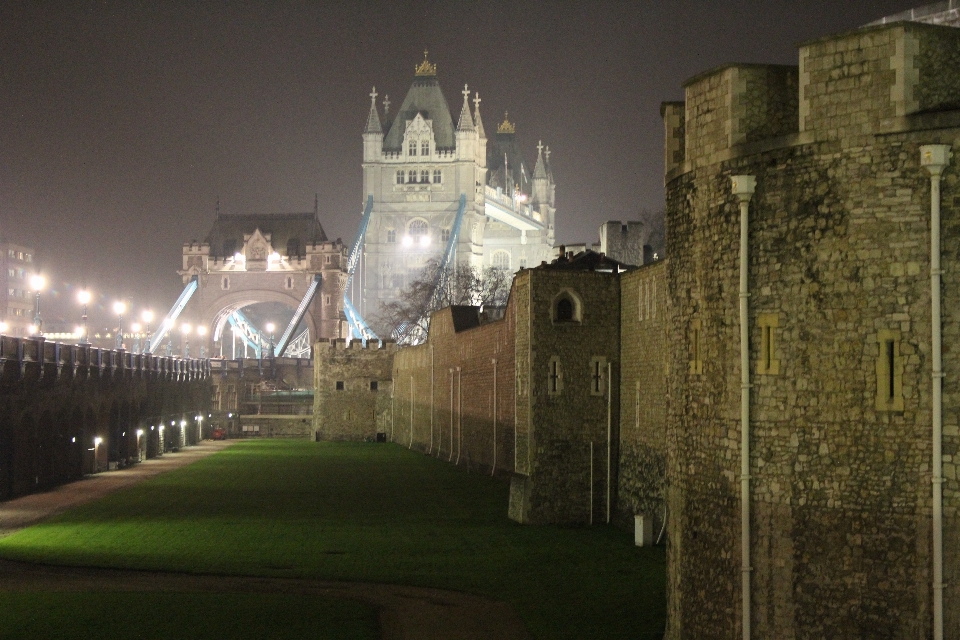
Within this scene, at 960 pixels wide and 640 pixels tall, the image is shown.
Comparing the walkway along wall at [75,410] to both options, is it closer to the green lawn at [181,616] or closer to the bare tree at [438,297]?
the green lawn at [181,616]

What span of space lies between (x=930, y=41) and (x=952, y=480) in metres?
3.34

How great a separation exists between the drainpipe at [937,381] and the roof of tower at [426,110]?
12043 centimetres

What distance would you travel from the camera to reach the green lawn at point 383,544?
17750 mm

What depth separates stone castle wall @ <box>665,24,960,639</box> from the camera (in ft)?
32.3

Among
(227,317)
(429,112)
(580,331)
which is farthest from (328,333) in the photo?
(580,331)

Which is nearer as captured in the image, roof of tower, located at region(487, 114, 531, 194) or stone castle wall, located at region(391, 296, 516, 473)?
stone castle wall, located at region(391, 296, 516, 473)

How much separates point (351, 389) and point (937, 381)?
192 feet

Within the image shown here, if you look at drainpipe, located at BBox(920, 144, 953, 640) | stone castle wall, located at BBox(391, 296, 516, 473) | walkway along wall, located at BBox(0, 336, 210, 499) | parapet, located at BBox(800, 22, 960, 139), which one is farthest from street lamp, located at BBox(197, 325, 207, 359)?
drainpipe, located at BBox(920, 144, 953, 640)

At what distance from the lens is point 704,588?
1175 centimetres

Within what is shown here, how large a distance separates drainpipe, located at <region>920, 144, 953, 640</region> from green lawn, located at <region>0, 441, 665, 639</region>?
5653 millimetres

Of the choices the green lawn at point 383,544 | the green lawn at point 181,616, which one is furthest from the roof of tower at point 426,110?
the green lawn at point 181,616

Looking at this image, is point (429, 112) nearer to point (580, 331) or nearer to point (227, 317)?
point (227, 317)

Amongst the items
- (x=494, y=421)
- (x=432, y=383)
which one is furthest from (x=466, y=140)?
(x=494, y=421)

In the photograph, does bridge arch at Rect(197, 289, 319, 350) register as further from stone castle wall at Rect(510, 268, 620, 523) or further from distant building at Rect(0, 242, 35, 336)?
stone castle wall at Rect(510, 268, 620, 523)
